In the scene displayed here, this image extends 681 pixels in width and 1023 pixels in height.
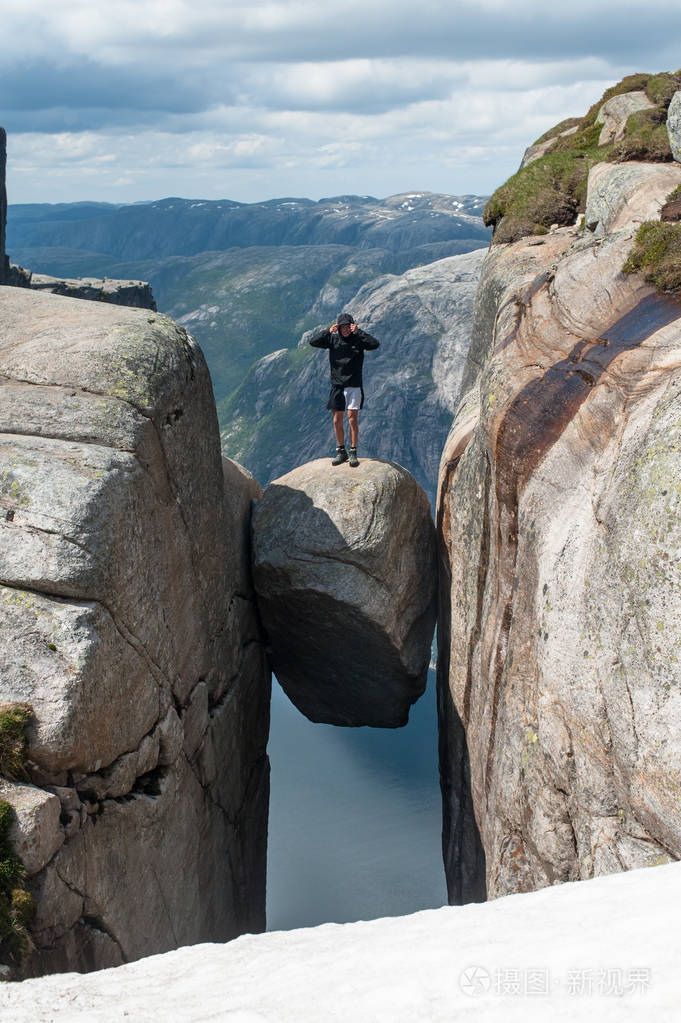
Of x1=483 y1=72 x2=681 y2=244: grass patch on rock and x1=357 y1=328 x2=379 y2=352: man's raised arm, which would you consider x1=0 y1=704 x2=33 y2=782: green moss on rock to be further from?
x1=483 y1=72 x2=681 y2=244: grass patch on rock

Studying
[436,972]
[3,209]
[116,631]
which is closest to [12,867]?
[116,631]

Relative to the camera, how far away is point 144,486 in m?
15.9

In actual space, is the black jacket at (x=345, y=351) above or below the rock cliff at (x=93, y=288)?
below

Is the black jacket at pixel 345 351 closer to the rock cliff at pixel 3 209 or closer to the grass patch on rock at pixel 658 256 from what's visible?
the grass patch on rock at pixel 658 256

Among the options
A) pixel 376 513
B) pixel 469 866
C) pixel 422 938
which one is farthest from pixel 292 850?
pixel 422 938

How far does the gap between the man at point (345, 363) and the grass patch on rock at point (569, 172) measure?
9.58 metres

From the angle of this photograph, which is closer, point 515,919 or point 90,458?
point 515,919

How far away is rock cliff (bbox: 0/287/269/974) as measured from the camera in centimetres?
1286

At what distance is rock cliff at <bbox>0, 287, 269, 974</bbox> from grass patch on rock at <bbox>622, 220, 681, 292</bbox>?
10407 millimetres

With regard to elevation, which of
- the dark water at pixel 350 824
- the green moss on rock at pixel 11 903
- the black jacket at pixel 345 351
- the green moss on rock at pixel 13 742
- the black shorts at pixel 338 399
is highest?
the black jacket at pixel 345 351

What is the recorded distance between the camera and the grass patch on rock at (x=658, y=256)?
54.1 feet

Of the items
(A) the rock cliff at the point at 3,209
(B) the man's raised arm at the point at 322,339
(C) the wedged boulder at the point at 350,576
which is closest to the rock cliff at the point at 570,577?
(C) the wedged boulder at the point at 350,576

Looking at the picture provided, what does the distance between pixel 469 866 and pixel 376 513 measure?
1021 cm

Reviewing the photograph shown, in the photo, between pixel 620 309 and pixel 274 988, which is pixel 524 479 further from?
pixel 274 988
